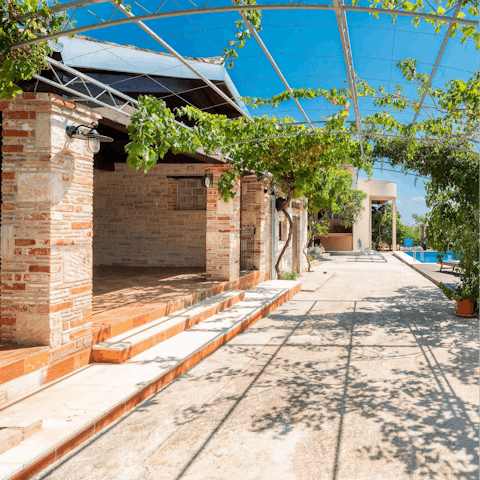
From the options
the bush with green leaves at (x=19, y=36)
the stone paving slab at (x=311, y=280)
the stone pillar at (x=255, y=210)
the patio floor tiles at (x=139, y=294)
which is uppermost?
the bush with green leaves at (x=19, y=36)

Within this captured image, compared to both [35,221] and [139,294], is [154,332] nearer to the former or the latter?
[139,294]

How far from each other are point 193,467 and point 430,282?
Answer: 1232 centimetres

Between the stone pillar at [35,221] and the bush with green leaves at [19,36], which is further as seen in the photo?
the stone pillar at [35,221]

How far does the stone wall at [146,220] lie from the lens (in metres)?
11.2

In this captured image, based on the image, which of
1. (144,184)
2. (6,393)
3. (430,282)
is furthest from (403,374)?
(430,282)

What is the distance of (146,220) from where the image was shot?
37.1 feet

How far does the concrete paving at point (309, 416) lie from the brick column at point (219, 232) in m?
2.43

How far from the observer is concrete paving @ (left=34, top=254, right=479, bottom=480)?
2.85 meters

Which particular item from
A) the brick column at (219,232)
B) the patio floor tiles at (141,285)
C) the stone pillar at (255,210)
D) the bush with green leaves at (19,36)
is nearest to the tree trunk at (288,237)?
the stone pillar at (255,210)

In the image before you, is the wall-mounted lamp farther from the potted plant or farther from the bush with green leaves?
the potted plant

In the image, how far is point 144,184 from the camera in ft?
37.1

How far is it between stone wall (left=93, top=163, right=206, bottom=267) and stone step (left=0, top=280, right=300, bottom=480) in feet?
17.3

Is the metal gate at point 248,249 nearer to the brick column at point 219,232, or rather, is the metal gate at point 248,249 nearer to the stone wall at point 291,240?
the stone wall at point 291,240

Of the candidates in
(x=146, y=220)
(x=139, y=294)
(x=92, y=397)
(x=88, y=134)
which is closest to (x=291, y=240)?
(x=146, y=220)
